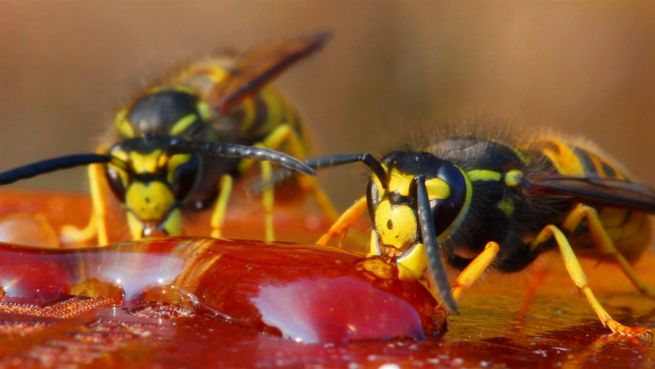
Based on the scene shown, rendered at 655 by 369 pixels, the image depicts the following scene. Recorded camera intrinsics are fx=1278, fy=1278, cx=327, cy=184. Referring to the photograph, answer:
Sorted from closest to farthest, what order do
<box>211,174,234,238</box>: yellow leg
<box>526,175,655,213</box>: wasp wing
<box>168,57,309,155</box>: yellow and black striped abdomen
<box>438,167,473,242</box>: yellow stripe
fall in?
<box>438,167,473,242</box>: yellow stripe, <box>526,175,655,213</box>: wasp wing, <box>211,174,234,238</box>: yellow leg, <box>168,57,309,155</box>: yellow and black striped abdomen

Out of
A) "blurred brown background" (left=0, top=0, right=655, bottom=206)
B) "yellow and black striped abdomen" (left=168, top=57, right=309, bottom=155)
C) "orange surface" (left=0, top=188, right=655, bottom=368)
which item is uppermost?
"blurred brown background" (left=0, top=0, right=655, bottom=206)

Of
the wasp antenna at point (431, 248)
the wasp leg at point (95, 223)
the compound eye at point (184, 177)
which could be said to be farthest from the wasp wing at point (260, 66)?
the wasp antenna at point (431, 248)

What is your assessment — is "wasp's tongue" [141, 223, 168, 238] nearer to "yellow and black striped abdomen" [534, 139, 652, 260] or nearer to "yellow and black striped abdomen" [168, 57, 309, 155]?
"yellow and black striped abdomen" [168, 57, 309, 155]

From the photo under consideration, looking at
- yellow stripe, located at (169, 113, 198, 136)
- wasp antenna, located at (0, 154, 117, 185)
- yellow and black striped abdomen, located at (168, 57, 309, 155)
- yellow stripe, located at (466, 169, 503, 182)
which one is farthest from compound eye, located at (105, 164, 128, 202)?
yellow stripe, located at (466, 169, 503, 182)

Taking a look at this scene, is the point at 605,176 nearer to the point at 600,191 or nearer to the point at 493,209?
the point at 600,191

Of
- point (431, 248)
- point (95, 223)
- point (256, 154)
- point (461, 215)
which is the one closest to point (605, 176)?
point (461, 215)

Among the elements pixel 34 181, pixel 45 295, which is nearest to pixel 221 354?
pixel 45 295

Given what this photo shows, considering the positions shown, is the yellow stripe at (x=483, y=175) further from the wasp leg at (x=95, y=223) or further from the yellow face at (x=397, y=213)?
the wasp leg at (x=95, y=223)
